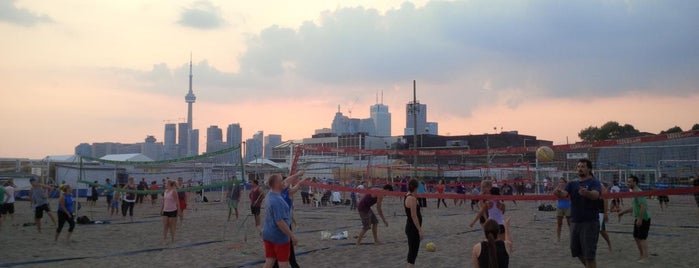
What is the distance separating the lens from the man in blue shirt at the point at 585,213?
698 centimetres

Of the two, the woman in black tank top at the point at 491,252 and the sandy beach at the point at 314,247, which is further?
the sandy beach at the point at 314,247

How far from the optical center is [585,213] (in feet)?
23.2

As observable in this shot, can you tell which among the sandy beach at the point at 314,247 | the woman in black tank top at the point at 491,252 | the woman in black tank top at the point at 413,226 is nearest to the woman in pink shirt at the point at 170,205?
the sandy beach at the point at 314,247

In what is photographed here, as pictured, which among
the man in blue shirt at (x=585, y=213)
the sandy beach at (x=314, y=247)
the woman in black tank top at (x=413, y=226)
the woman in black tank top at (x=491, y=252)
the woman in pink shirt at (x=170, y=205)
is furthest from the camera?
the woman in pink shirt at (x=170, y=205)

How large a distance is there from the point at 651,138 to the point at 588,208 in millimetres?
11432

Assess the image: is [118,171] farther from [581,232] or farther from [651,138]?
[581,232]

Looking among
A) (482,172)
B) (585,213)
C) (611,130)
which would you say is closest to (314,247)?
(585,213)

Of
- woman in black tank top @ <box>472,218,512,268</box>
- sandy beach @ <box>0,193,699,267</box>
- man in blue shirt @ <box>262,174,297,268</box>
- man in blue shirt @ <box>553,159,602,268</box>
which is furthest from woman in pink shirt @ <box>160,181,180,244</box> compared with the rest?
woman in black tank top @ <box>472,218,512,268</box>

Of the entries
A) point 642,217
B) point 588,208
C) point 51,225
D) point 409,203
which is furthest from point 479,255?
point 51,225

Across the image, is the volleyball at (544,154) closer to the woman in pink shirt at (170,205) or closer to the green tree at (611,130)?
the woman in pink shirt at (170,205)

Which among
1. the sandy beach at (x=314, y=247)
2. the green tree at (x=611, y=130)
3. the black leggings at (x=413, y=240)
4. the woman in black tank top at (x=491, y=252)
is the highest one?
the green tree at (x=611, y=130)

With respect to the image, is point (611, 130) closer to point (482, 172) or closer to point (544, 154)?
point (482, 172)

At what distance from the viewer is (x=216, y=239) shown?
1418cm

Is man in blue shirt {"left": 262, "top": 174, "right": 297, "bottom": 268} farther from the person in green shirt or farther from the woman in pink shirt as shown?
the woman in pink shirt
